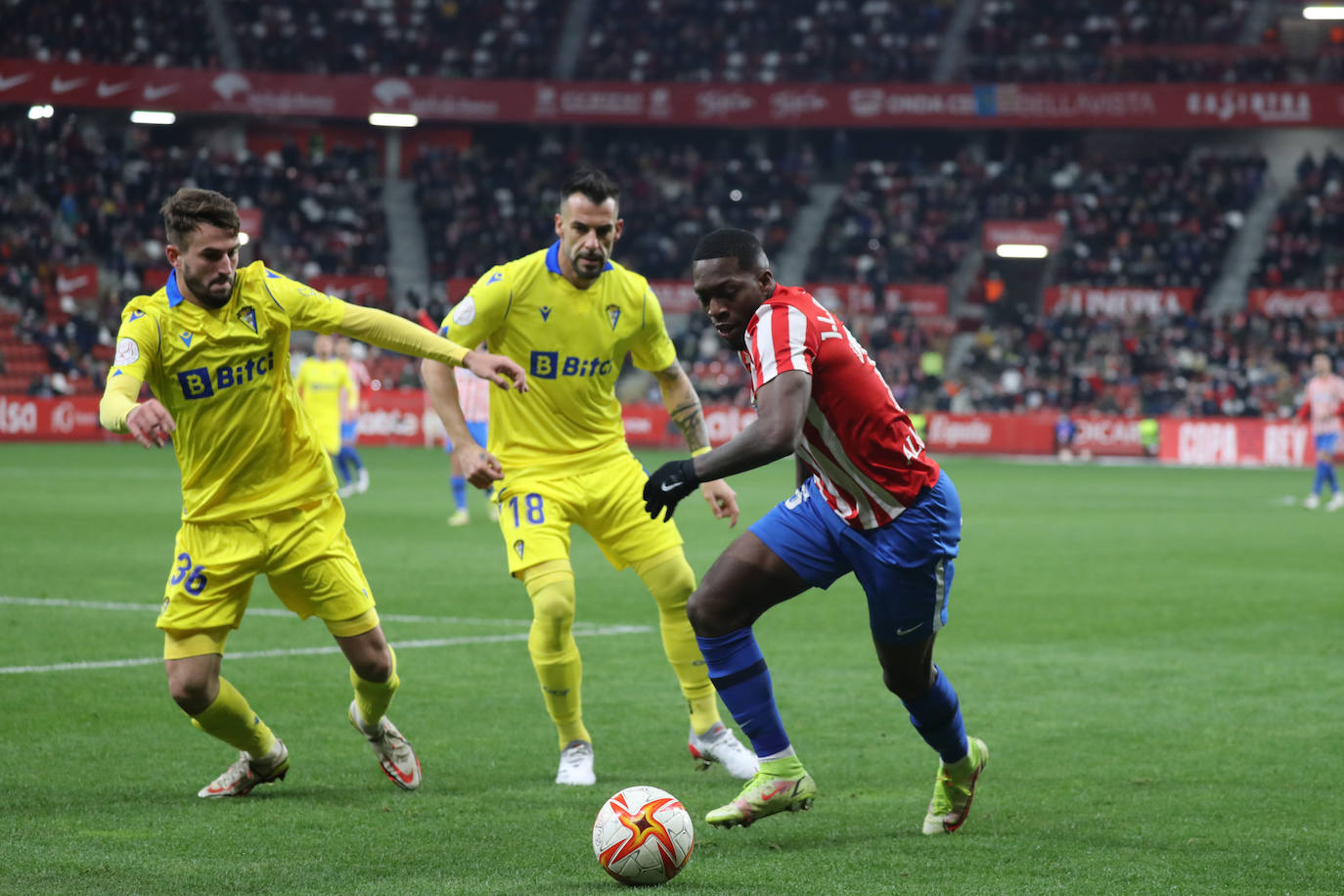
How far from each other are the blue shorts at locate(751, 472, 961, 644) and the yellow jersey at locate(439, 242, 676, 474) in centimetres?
160

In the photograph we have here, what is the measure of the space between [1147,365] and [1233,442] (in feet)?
19.7

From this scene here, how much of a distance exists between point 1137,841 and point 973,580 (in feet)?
28.8

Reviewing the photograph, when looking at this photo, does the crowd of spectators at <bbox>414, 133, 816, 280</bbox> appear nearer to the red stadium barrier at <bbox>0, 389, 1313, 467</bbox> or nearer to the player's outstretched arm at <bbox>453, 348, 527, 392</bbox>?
the red stadium barrier at <bbox>0, 389, 1313, 467</bbox>

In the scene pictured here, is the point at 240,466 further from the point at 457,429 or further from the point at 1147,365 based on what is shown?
the point at 1147,365

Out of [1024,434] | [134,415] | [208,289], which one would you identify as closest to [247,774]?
[134,415]

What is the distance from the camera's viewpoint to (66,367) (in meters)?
37.5

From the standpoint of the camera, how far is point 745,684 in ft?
19.9

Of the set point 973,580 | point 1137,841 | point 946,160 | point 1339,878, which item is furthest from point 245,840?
point 946,160

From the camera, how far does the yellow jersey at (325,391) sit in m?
22.0

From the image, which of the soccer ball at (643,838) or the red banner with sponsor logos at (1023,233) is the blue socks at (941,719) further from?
the red banner with sponsor logos at (1023,233)

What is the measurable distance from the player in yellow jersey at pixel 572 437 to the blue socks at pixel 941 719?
3.86 feet

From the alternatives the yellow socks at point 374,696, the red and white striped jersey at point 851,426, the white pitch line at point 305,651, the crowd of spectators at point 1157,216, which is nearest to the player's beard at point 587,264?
the red and white striped jersey at point 851,426

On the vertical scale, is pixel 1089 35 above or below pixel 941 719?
above

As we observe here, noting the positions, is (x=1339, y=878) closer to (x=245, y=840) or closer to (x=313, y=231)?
(x=245, y=840)
